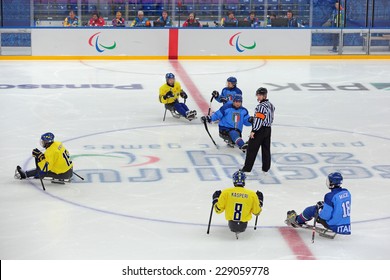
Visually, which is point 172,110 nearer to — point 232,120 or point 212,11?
point 232,120

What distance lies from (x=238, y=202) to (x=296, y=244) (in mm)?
684

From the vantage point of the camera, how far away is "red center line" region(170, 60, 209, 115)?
15.9m

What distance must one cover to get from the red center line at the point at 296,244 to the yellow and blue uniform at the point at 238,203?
1.52ft

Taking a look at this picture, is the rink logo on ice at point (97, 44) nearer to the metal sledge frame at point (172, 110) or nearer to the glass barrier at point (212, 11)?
the glass barrier at point (212, 11)

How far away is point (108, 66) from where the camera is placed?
20.0m

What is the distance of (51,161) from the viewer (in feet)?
34.3

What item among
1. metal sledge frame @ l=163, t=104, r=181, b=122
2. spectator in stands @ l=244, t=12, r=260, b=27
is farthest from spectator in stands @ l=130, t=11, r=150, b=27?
metal sledge frame @ l=163, t=104, r=181, b=122

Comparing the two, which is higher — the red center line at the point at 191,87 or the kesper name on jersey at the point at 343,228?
the red center line at the point at 191,87

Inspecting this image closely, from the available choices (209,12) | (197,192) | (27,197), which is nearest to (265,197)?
(197,192)

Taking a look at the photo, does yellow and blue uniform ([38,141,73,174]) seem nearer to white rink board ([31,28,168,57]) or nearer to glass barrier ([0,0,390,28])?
white rink board ([31,28,168,57])

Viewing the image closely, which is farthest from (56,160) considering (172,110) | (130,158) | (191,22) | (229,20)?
(229,20)

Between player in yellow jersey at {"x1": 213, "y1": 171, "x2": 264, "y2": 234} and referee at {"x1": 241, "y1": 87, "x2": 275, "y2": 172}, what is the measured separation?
97.9 inches

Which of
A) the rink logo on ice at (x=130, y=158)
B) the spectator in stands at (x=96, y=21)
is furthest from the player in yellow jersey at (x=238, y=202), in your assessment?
the spectator in stands at (x=96, y=21)

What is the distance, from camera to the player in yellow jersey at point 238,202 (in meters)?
8.76
